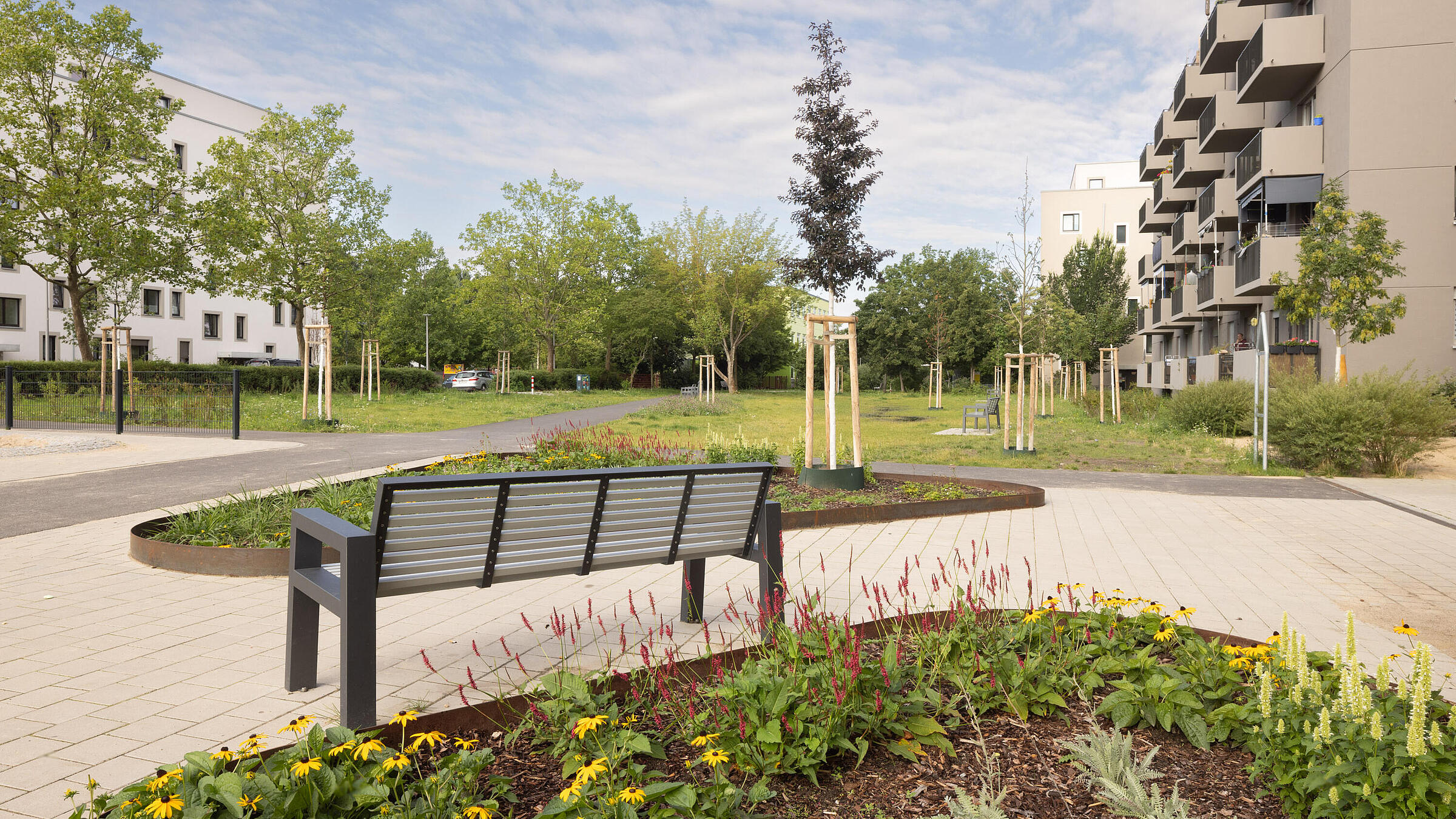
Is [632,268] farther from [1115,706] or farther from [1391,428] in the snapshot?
[1115,706]

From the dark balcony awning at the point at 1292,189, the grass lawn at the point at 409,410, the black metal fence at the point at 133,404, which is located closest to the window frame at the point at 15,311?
the grass lawn at the point at 409,410

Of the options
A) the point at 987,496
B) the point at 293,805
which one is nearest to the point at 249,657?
the point at 293,805

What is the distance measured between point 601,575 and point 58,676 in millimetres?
3203

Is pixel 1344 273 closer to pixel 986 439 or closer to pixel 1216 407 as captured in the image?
pixel 1216 407

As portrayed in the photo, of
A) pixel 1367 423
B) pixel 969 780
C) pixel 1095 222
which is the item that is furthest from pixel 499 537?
pixel 1095 222

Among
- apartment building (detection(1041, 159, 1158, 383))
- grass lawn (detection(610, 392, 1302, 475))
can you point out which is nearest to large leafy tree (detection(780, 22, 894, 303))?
grass lawn (detection(610, 392, 1302, 475))

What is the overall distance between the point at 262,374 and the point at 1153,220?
44.7 metres

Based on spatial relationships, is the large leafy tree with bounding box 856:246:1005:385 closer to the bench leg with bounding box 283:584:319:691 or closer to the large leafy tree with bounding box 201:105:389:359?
the large leafy tree with bounding box 201:105:389:359

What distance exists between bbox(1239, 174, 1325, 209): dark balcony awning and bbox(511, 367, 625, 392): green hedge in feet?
126

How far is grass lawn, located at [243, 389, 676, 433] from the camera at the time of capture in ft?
71.5

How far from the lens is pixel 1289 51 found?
2578 cm

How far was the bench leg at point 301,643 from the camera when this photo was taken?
153 inches

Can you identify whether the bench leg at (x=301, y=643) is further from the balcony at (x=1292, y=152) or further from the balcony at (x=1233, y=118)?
the balcony at (x=1233, y=118)

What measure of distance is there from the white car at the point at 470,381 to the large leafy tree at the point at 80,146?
21835mm
